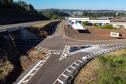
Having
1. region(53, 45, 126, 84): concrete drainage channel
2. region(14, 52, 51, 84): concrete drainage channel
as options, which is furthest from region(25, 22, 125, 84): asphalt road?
region(53, 45, 126, 84): concrete drainage channel

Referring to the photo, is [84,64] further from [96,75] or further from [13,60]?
[13,60]

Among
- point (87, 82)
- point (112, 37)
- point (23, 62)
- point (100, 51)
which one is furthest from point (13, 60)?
point (112, 37)

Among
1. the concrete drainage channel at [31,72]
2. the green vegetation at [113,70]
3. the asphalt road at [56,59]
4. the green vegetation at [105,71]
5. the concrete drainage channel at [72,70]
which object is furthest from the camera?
the green vegetation at [113,70]

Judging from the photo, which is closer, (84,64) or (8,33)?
(84,64)

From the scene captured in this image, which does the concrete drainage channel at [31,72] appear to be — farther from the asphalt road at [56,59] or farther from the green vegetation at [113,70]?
the green vegetation at [113,70]

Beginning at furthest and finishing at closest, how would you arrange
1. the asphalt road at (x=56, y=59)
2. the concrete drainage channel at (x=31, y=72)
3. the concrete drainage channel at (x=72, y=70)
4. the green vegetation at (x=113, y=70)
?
1. the green vegetation at (x=113, y=70)
2. the asphalt road at (x=56, y=59)
3. the concrete drainage channel at (x=72, y=70)
4. the concrete drainage channel at (x=31, y=72)

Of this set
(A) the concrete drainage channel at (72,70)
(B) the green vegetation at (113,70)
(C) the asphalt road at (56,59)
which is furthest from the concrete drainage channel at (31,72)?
(B) the green vegetation at (113,70)

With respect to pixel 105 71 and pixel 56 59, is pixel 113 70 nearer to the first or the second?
pixel 105 71

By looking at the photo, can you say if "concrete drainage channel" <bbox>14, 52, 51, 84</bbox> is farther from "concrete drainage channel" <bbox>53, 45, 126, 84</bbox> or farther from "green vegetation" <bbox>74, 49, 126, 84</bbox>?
"green vegetation" <bbox>74, 49, 126, 84</bbox>

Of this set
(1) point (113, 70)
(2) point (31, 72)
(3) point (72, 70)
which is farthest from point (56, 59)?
(1) point (113, 70)
